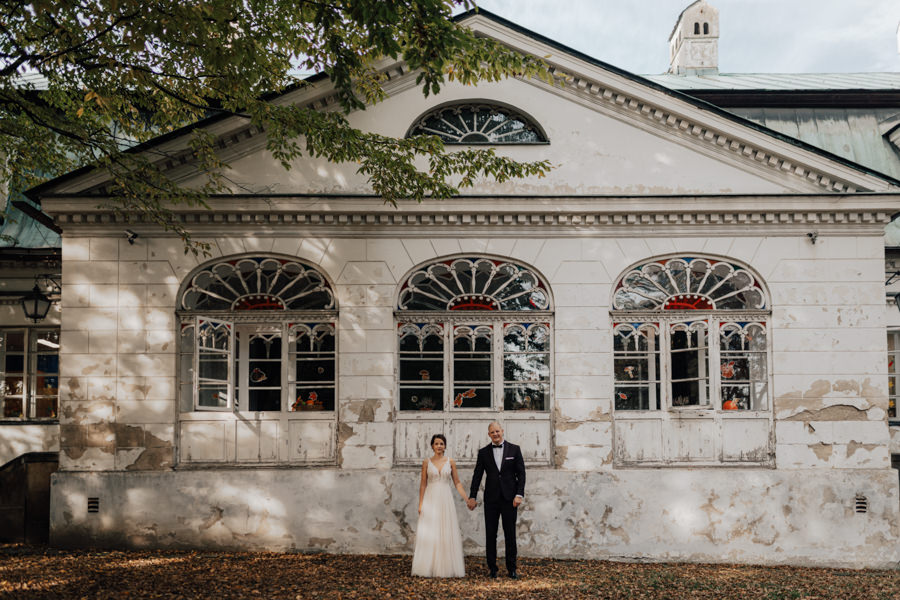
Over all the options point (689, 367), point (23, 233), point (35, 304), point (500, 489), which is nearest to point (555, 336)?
point (689, 367)

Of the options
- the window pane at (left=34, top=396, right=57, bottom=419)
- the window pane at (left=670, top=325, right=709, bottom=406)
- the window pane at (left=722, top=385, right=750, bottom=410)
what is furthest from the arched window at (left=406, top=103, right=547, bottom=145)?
the window pane at (left=34, top=396, right=57, bottom=419)

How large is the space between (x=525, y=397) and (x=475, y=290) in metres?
1.64

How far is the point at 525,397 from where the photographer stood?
11.1 meters

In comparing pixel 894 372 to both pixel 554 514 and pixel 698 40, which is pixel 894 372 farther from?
pixel 698 40

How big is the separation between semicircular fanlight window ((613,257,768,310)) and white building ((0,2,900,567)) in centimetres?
4

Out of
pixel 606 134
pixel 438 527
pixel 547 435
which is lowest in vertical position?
pixel 438 527

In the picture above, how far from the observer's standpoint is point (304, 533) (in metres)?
10.7

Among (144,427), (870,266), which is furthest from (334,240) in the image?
(870,266)

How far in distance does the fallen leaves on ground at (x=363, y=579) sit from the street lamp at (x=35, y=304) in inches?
142

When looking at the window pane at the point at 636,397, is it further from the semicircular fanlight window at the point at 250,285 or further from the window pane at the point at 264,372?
the window pane at the point at 264,372

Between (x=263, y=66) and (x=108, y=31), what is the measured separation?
1722mm

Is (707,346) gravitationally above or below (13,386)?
Answer: above

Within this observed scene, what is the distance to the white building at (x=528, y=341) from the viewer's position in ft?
35.1

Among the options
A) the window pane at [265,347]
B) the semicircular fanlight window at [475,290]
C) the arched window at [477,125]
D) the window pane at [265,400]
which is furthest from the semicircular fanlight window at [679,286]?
the window pane at [265,400]
